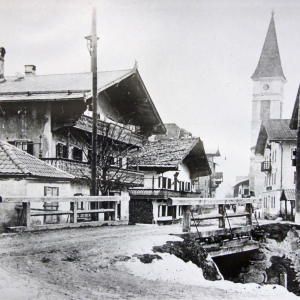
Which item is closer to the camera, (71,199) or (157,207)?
(71,199)

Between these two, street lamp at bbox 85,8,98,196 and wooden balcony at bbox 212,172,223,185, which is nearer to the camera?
street lamp at bbox 85,8,98,196

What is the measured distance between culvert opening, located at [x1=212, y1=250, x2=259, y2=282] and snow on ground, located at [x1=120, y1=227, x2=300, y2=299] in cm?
441

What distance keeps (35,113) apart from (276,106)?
50.5 m

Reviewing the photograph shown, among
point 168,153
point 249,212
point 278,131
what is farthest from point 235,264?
point 278,131

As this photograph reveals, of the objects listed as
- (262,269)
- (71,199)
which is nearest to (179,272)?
(71,199)

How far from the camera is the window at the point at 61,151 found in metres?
25.8

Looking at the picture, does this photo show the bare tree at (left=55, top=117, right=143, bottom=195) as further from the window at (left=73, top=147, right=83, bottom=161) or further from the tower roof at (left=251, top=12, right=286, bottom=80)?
the tower roof at (left=251, top=12, right=286, bottom=80)

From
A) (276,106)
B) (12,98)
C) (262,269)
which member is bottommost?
(262,269)

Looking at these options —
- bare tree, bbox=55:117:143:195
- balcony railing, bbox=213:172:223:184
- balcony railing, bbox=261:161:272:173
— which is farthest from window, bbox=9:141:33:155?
balcony railing, bbox=213:172:223:184

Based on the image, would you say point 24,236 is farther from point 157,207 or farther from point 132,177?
point 157,207

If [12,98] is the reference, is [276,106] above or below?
above

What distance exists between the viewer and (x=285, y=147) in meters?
44.4

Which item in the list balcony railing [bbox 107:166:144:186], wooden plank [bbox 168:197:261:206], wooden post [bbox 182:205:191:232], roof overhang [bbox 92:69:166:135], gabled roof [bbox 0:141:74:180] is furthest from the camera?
balcony railing [bbox 107:166:144:186]

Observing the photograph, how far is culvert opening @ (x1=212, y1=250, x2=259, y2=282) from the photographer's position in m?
13.5
